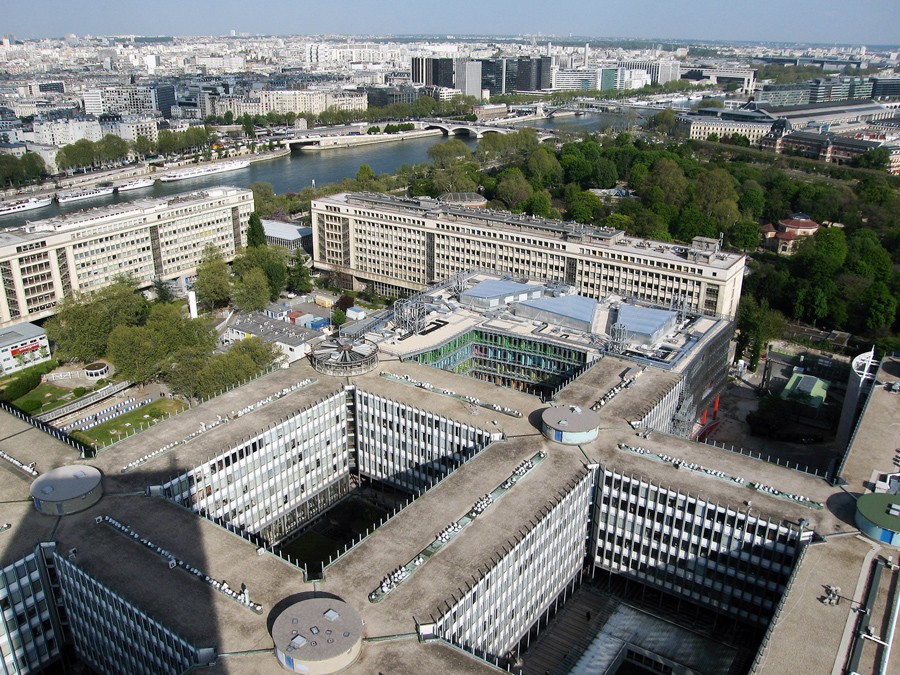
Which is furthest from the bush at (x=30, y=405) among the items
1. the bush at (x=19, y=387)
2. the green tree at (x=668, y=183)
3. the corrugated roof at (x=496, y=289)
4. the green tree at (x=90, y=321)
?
the green tree at (x=668, y=183)

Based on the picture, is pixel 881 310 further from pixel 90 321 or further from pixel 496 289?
pixel 90 321

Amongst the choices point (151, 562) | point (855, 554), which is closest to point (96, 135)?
point (151, 562)

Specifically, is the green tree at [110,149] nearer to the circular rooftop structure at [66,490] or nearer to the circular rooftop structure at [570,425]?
the circular rooftop structure at [66,490]

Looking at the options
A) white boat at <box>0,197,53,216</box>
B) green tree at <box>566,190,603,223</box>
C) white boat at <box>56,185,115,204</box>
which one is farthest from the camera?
white boat at <box>56,185,115,204</box>

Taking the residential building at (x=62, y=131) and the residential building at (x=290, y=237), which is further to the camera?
the residential building at (x=62, y=131)

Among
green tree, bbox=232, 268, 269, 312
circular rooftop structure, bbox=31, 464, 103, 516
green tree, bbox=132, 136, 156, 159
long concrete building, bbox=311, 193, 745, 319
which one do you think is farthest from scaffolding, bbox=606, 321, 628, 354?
green tree, bbox=132, 136, 156, 159

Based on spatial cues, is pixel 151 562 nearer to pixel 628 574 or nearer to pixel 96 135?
pixel 628 574

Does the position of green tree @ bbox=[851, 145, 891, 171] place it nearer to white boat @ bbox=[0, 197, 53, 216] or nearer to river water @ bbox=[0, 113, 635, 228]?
river water @ bbox=[0, 113, 635, 228]

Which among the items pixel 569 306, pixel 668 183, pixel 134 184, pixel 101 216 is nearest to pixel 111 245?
pixel 101 216
